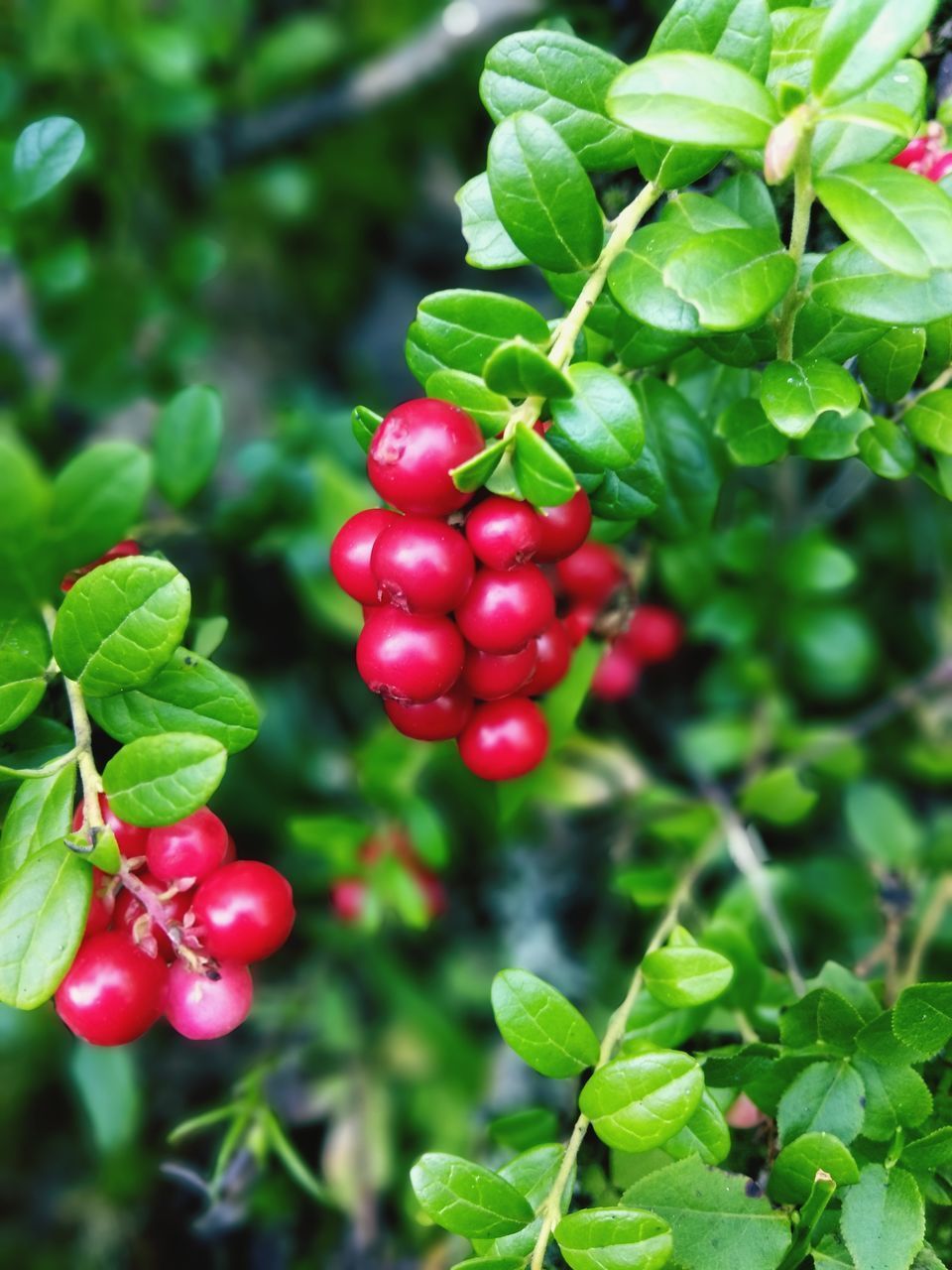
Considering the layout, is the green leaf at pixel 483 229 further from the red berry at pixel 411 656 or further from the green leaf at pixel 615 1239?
the green leaf at pixel 615 1239

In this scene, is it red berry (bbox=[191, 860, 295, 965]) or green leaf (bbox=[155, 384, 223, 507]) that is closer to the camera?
red berry (bbox=[191, 860, 295, 965])

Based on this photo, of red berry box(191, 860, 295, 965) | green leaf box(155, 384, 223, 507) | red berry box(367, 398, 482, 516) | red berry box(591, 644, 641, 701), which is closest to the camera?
red berry box(367, 398, 482, 516)

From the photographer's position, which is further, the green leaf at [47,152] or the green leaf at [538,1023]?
the green leaf at [47,152]

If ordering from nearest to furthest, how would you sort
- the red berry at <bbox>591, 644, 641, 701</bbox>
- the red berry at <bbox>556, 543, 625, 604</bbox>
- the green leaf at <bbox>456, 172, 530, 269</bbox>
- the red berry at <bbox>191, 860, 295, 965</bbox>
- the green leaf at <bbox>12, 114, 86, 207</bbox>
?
the red berry at <bbox>191, 860, 295, 965</bbox> < the green leaf at <bbox>456, 172, 530, 269</bbox> < the green leaf at <bbox>12, 114, 86, 207</bbox> < the red berry at <bbox>556, 543, 625, 604</bbox> < the red berry at <bbox>591, 644, 641, 701</bbox>

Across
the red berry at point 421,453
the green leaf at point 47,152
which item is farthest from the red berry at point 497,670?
the green leaf at point 47,152

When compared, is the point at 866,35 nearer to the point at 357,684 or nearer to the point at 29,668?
the point at 29,668

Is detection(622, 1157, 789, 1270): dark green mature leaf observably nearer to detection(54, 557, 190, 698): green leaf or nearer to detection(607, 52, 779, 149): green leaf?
detection(54, 557, 190, 698): green leaf

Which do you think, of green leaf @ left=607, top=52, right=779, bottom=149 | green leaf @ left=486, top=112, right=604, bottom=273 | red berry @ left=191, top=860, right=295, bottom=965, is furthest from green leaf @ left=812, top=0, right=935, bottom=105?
red berry @ left=191, top=860, right=295, bottom=965

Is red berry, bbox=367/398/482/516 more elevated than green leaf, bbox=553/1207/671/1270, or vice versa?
red berry, bbox=367/398/482/516
